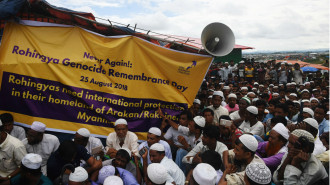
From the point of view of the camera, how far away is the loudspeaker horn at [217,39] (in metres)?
5.29

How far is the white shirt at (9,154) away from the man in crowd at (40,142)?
1.01 ft

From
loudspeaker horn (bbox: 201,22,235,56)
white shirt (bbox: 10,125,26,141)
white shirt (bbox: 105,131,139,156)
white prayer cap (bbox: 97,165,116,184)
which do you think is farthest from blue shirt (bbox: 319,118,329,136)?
white shirt (bbox: 10,125,26,141)

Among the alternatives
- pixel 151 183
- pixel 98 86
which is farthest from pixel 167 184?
pixel 98 86

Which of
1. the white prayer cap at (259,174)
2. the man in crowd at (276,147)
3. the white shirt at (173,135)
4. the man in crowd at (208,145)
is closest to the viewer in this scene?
the white prayer cap at (259,174)

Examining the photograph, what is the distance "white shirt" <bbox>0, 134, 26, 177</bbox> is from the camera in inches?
153

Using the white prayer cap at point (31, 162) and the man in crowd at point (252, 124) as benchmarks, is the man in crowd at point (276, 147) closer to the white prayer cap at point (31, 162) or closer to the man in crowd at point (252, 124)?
the man in crowd at point (252, 124)

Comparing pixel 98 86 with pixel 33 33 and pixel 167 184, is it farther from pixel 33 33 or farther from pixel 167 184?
pixel 167 184

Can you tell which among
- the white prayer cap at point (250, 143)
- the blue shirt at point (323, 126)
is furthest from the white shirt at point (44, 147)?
the blue shirt at point (323, 126)

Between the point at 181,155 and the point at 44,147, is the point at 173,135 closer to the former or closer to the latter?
the point at 181,155

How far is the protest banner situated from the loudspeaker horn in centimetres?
28

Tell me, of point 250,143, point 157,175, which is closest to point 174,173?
point 157,175

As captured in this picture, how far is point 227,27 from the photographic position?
5.30 meters

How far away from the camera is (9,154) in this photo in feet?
12.8

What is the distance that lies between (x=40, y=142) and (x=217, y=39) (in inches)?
157
